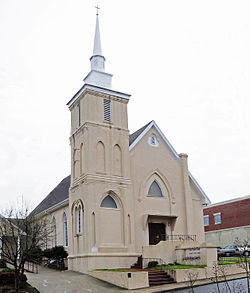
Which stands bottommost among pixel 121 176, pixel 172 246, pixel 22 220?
pixel 172 246

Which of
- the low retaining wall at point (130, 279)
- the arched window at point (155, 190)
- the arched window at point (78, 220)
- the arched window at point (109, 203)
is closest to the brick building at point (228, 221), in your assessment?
the arched window at point (155, 190)

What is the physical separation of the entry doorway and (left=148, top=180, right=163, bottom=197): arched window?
2120 millimetres

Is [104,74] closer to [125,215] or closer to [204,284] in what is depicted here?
[125,215]

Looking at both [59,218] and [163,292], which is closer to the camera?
[163,292]

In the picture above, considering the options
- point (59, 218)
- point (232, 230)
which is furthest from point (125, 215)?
point (232, 230)

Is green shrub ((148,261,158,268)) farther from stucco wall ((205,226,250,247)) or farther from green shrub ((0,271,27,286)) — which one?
stucco wall ((205,226,250,247))

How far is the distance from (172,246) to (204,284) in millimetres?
5960

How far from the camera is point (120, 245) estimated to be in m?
26.4

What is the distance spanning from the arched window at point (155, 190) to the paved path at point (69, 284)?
797 cm

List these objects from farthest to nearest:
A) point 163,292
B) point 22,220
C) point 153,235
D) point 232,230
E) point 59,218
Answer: point 232,230 < point 59,218 < point 153,235 < point 22,220 < point 163,292

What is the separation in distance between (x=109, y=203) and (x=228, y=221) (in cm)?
2453

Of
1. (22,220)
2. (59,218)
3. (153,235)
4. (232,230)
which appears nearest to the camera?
(22,220)

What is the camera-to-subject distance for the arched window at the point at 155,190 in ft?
97.1

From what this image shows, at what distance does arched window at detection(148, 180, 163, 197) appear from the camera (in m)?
29.6
